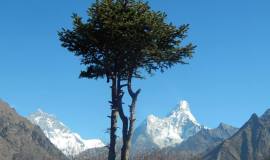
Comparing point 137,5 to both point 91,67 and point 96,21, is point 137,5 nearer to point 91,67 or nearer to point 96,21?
point 96,21

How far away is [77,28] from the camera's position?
35594mm

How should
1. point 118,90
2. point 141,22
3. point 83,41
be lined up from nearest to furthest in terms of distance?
point 141,22 < point 83,41 < point 118,90

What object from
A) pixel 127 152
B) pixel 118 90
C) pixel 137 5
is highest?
pixel 137 5

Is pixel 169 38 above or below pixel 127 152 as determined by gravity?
above

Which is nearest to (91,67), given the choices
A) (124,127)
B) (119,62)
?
(119,62)

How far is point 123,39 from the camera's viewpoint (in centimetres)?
3491

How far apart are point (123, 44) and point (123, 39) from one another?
24.2 inches

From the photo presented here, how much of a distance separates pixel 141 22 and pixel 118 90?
680 cm

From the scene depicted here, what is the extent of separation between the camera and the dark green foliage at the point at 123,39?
34.3 metres

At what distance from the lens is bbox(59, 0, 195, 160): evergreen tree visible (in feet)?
113

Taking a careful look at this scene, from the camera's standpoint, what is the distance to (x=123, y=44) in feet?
116

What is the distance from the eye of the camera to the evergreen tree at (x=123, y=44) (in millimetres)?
34375

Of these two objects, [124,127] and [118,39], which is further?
[124,127]

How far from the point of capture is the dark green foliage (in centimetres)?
3431
